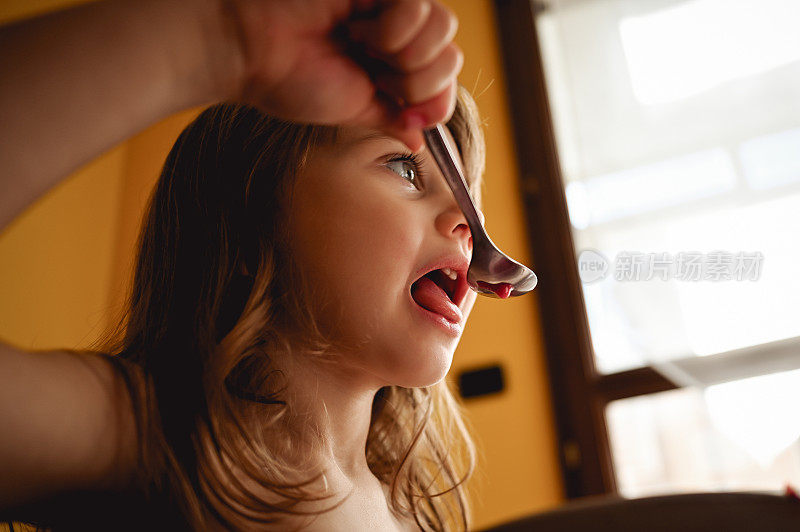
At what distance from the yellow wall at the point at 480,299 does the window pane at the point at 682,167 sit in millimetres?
155

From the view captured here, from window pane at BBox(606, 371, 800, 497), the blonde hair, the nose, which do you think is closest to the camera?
the blonde hair

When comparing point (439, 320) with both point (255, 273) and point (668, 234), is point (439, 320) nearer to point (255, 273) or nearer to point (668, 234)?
point (255, 273)

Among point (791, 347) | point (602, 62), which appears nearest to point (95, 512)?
point (791, 347)

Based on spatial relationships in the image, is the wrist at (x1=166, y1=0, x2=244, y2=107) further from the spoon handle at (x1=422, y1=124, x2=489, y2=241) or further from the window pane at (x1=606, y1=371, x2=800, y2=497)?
the window pane at (x1=606, y1=371, x2=800, y2=497)

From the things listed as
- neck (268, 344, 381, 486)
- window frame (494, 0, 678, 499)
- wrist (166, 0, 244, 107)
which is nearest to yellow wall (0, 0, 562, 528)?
window frame (494, 0, 678, 499)

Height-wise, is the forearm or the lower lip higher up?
the forearm

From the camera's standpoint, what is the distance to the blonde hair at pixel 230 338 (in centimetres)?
46

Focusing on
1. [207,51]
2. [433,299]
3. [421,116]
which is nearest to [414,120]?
[421,116]

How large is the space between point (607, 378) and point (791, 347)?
377 mm

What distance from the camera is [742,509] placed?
354 mm

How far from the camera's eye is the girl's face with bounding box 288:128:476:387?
521mm

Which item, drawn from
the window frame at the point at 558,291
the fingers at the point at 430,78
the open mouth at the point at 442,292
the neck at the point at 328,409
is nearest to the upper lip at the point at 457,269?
the open mouth at the point at 442,292

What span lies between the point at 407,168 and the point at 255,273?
165mm

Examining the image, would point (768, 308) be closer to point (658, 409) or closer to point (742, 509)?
point (658, 409)
